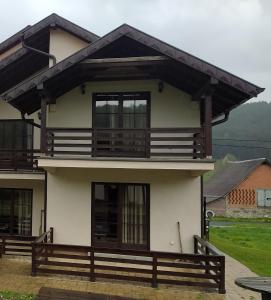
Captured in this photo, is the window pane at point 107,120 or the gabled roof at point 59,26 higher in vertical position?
the gabled roof at point 59,26

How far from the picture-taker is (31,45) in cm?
1398

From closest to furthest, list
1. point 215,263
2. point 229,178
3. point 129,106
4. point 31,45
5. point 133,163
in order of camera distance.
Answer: point 215,263 < point 133,163 < point 129,106 < point 31,45 < point 229,178

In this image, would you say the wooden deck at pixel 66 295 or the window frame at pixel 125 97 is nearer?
the wooden deck at pixel 66 295

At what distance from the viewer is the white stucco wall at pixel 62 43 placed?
524 inches

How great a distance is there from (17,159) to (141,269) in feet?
20.3

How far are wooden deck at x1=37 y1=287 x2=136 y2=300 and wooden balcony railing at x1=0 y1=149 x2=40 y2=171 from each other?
5.35 metres

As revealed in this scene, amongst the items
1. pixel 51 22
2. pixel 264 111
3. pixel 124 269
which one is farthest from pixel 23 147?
pixel 264 111

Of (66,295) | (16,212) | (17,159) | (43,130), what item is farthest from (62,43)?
(66,295)

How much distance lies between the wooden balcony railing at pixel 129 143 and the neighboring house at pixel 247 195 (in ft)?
105

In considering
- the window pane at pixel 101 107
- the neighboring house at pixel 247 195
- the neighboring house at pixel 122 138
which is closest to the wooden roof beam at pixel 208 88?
the neighboring house at pixel 122 138

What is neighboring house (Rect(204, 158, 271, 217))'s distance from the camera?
141 feet

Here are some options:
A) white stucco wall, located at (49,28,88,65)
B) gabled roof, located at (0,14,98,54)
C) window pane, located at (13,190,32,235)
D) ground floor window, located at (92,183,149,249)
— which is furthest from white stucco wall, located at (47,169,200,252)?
gabled roof, located at (0,14,98,54)

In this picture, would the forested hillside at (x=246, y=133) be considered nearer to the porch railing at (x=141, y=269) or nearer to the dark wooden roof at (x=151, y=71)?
the dark wooden roof at (x=151, y=71)

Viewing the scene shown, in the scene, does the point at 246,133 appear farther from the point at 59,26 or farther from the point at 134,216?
the point at 134,216
